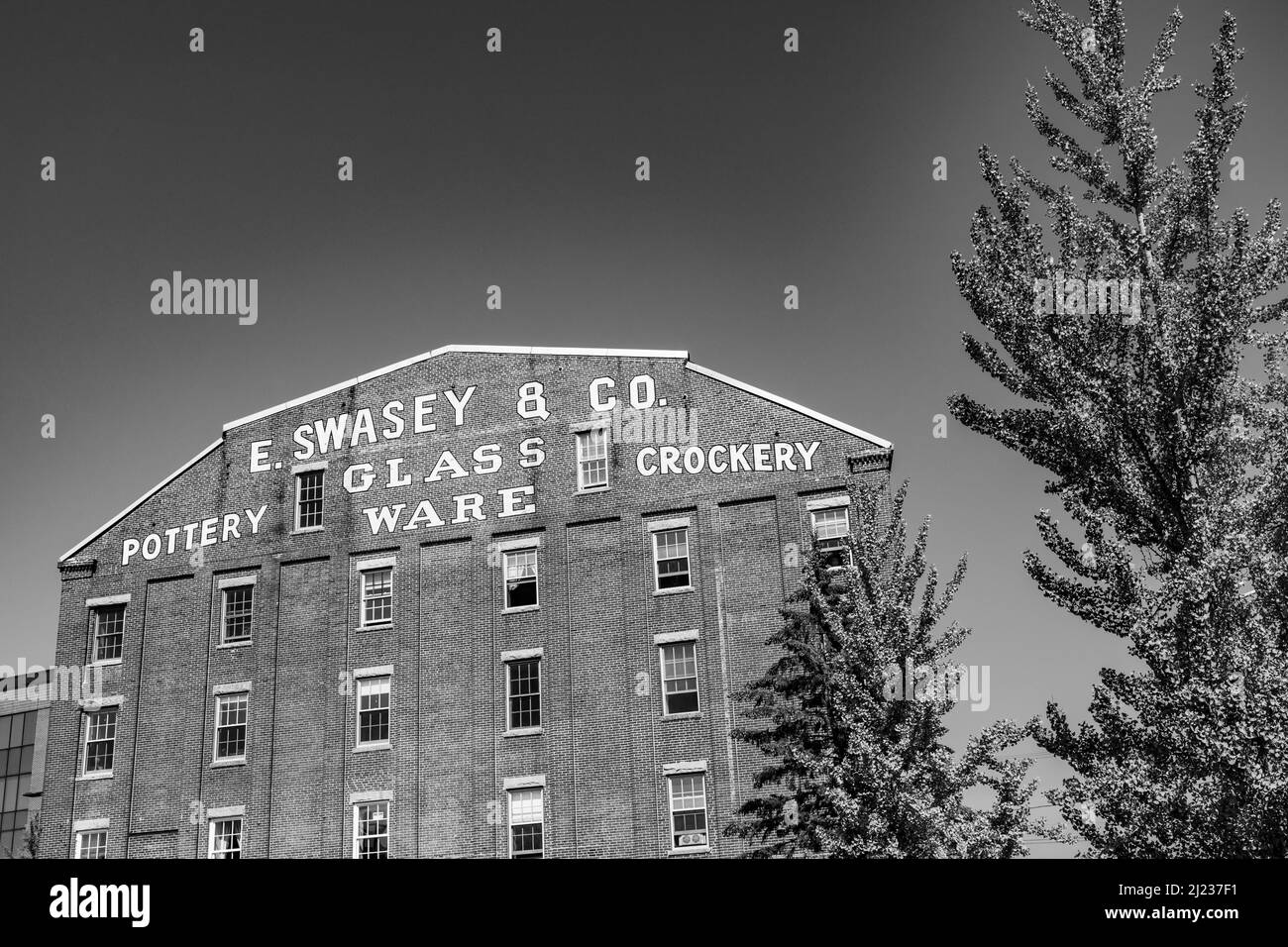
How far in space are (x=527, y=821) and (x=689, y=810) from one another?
4.57 m

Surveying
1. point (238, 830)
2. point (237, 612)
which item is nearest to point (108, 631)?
point (237, 612)

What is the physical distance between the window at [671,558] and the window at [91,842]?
18452 mm

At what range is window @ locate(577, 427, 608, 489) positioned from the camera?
118ft

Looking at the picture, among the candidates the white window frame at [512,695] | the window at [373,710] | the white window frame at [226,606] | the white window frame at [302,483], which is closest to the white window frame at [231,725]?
the white window frame at [226,606]

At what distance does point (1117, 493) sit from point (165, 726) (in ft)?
99.9

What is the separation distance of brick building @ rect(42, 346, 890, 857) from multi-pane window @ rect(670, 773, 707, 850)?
2.3 inches

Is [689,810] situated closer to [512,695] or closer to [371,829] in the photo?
[512,695]

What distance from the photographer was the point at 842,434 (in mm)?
33688

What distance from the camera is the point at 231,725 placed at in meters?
35.9

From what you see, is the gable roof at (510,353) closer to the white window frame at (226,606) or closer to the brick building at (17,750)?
the white window frame at (226,606)

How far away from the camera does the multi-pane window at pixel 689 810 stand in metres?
31.1

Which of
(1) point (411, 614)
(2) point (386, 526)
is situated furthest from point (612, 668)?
(2) point (386, 526)
